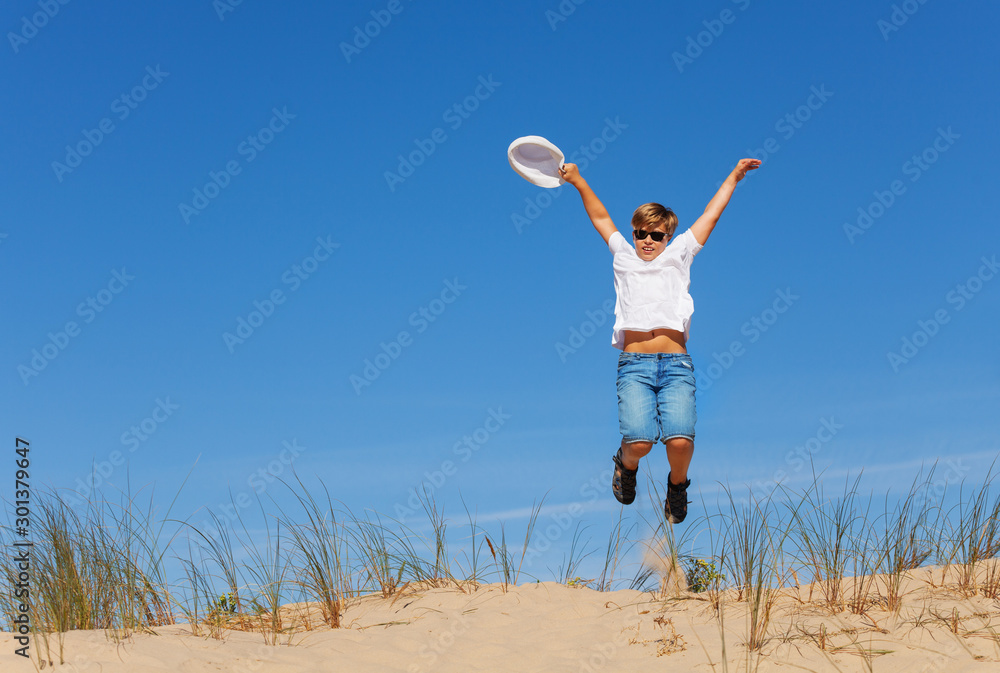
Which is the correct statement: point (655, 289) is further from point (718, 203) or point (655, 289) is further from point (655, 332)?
point (718, 203)

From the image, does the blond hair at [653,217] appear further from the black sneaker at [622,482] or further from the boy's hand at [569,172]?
the black sneaker at [622,482]

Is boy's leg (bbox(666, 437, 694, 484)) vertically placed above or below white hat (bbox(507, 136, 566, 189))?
below

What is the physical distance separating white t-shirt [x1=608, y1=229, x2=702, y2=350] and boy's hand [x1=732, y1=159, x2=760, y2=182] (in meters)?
0.62

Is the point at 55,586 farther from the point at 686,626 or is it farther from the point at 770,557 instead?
the point at 770,557

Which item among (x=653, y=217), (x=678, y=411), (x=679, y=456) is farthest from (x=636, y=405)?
(x=653, y=217)

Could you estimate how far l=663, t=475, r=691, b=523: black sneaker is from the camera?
20.9ft

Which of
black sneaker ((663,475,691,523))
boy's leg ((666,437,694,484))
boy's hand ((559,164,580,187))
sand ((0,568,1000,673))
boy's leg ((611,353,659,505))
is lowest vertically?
sand ((0,568,1000,673))

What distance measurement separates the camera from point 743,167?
260 inches

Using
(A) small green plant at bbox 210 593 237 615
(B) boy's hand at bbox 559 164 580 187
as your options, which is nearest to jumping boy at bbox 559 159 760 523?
(B) boy's hand at bbox 559 164 580 187

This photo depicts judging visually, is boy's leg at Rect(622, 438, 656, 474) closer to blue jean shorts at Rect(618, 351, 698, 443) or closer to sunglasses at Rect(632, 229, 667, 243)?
blue jean shorts at Rect(618, 351, 698, 443)

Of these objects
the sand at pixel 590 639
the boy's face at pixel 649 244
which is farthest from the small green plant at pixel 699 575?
the boy's face at pixel 649 244

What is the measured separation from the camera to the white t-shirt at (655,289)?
627cm

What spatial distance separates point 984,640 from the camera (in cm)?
457

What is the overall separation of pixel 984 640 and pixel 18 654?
5050 mm
